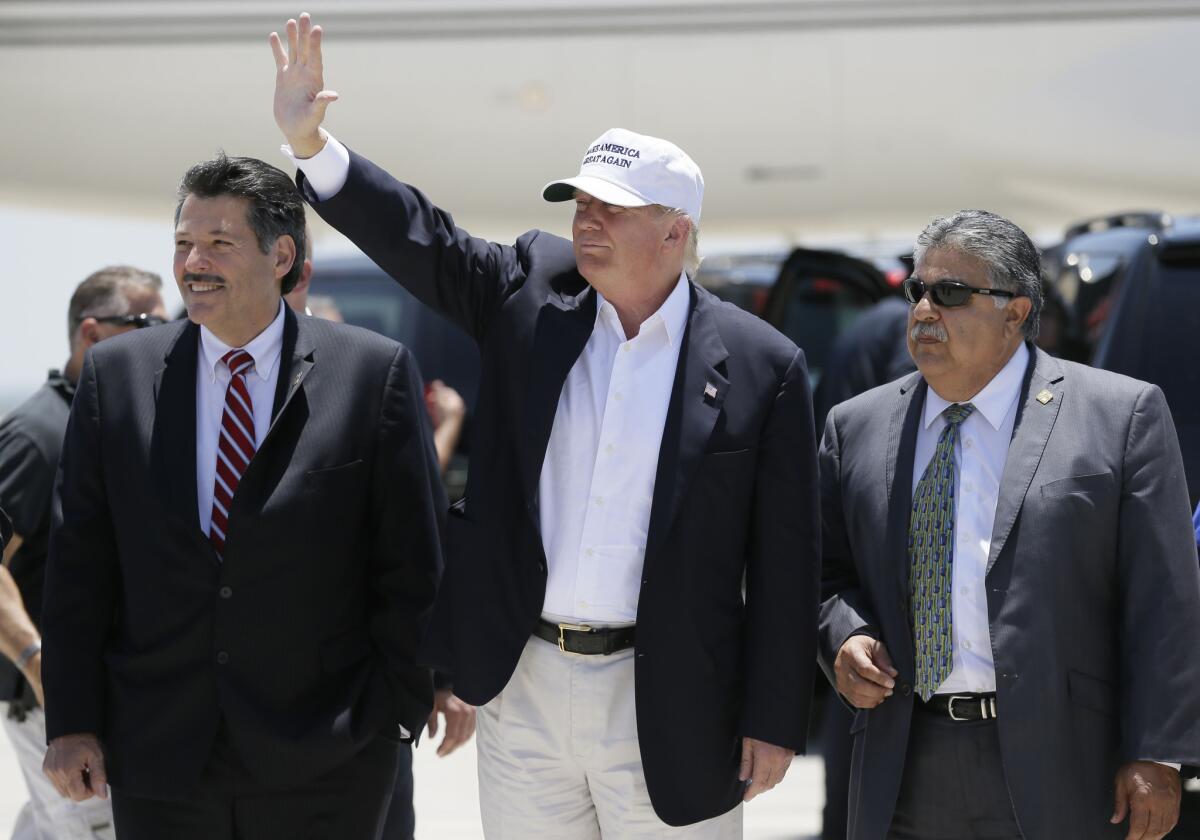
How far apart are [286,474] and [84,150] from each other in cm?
904

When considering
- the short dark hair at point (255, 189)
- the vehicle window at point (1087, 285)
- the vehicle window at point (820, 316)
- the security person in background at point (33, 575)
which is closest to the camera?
the short dark hair at point (255, 189)

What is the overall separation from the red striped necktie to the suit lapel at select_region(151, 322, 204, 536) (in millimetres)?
47

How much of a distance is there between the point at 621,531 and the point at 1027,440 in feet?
2.53

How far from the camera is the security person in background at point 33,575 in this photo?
318 centimetres

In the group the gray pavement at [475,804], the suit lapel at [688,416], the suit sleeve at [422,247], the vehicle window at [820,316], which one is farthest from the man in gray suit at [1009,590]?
the vehicle window at [820,316]

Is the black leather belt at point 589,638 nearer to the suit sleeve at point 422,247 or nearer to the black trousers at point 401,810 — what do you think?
the suit sleeve at point 422,247

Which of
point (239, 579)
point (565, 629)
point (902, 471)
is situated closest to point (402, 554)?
point (239, 579)

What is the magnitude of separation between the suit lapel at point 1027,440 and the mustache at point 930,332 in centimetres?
19

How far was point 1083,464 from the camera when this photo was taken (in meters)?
2.60

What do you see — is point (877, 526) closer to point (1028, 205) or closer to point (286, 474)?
point (286, 474)

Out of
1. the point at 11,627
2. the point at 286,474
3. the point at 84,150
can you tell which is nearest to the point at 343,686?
the point at 286,474

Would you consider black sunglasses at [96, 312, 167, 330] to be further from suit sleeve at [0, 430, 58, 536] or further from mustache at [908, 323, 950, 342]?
mustache at [908, 323, 950, 342]

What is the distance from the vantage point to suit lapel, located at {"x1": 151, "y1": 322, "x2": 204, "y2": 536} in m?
2.69

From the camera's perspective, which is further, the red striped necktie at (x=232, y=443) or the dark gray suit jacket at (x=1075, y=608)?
the red striped necktie at (x=232, y=443)
